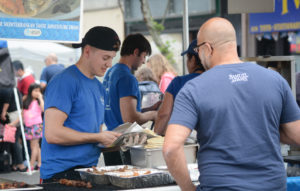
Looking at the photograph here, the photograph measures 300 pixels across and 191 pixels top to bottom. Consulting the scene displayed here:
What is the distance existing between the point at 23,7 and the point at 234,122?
1.78m

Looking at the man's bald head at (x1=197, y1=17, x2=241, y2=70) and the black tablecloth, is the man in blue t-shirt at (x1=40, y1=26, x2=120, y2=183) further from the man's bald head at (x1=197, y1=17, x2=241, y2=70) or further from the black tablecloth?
the man's bald head at (x1=197, y1=17, x2=241, y2=70)

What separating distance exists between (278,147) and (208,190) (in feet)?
1.29

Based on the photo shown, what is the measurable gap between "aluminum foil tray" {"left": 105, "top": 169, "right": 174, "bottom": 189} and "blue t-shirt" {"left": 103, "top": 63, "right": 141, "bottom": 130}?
1.55 metres

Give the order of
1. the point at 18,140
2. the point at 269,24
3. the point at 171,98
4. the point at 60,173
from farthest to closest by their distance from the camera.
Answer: the point at 269,24 → the point at 18,140 → the point at 171,98 → the point at 60,173

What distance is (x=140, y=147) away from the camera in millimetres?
3533

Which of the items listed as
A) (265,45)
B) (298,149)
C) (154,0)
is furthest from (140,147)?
(154,0)

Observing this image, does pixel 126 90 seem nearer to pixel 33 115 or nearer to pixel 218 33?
pixel 218 33

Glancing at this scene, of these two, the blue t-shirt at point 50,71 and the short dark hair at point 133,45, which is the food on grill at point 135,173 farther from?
the blue t-shirt at point 50,71

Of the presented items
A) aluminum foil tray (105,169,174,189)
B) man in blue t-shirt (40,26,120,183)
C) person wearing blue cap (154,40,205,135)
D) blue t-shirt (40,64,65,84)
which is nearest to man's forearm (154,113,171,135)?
person wearing blue cap (154,40,205,135)

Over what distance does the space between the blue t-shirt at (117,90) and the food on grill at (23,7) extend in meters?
1.25

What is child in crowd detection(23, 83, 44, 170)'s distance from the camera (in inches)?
369

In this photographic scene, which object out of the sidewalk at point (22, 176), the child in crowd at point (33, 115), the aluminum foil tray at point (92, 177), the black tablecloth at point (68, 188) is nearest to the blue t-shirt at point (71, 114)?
the aluminum foil tray at point (92, 177)

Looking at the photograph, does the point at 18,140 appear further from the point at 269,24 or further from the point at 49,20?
the point at 49,20

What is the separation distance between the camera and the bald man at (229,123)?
2.38 m
